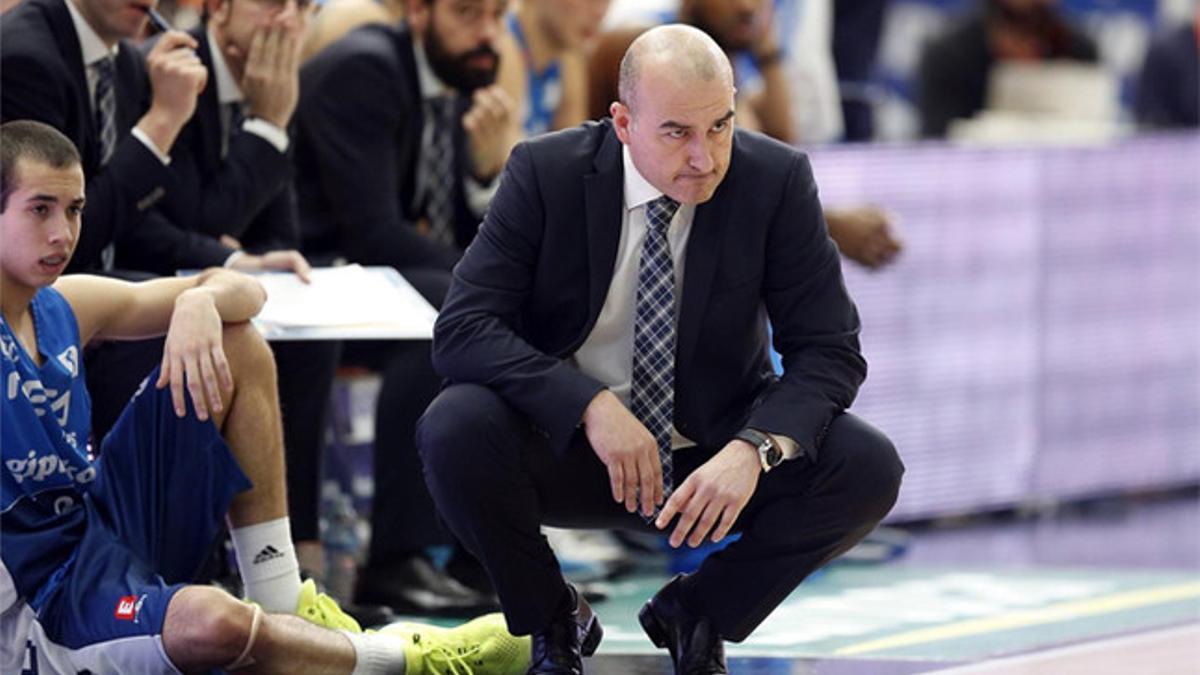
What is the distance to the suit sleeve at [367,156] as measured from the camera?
655cm

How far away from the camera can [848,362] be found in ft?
16.0

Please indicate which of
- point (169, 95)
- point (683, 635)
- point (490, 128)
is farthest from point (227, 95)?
point (683, 635)

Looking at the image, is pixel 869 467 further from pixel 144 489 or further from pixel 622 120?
Result: pixel 144 489

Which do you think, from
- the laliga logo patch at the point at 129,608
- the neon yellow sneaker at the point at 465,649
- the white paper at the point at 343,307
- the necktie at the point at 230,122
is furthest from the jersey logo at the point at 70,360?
the necktie at the point at 230,122

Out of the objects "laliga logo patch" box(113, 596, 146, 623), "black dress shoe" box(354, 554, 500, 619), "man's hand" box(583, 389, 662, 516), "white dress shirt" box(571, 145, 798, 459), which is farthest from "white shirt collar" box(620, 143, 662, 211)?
"black dress shoe" box(354, 554, 500, 619)

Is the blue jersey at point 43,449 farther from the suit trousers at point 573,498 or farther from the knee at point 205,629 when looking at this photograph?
the suit trousers at point 573,498

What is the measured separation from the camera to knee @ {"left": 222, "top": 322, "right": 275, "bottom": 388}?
16.5 ft

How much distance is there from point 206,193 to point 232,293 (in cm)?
111

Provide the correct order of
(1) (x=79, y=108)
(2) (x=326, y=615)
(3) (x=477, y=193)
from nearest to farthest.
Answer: (2) (x=326, y=615), (1) (x=79, y=108), (3) (x=477, y=193)

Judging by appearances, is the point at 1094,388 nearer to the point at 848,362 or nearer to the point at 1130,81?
the point at 848,362

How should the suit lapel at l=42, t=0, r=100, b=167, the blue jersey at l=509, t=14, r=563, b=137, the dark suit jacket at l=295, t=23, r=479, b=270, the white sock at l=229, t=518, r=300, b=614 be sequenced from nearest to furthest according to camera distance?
the white sock at l=229, t=518, r=300, b=614
the suit lapel at l=42, t=0, r=100, b=167
the dark suit jacket at l=295, t=23, r=479, b=270
the blue jersey at l=509, t=14, r=563, b=137

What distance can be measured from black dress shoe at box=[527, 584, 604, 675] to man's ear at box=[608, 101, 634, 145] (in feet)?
3.06

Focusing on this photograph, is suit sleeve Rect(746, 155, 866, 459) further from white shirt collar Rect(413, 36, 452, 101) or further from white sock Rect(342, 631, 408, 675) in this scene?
white shirt collar Rect(413, 36, 452, 101)

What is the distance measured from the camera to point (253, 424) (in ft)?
16.6
